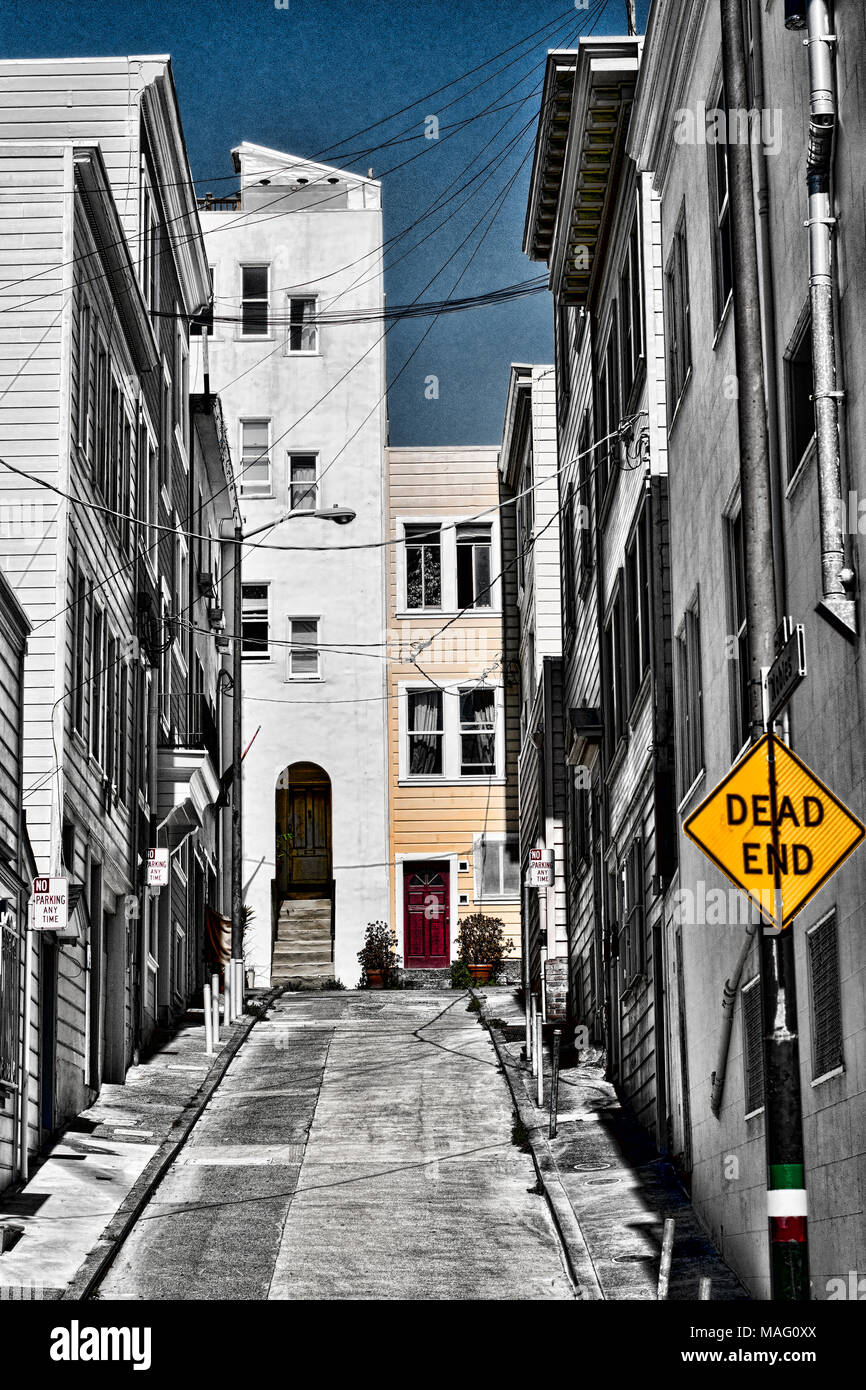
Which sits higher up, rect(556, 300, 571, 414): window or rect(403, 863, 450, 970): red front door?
rect(556, 300, 571, 414): window

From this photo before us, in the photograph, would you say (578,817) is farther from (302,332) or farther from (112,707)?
(302,332)

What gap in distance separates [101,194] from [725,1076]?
1306 centimetres

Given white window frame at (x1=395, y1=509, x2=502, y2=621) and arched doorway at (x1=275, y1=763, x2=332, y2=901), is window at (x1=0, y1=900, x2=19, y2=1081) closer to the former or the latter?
arched doorway at (x1=275, y1=763, x2=332, y2=901)

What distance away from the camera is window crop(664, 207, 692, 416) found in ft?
58.1

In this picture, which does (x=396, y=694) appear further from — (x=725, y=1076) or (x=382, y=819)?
(x=725, y=1076)

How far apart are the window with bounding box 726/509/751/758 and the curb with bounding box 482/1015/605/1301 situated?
13.2 feet

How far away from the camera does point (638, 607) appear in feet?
69.2

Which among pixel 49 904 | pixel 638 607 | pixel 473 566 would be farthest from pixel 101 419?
pixel 473 566

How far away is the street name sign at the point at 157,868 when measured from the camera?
89.7 feet

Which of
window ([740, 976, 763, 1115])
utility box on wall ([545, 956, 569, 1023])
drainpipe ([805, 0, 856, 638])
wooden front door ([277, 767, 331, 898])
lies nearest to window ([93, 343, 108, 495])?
utility box on wall ([545, 956, 569, 1023])

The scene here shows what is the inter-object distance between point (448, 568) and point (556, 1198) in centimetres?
2910

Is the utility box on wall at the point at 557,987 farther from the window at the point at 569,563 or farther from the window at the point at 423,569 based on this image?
the window at the point at 423,569

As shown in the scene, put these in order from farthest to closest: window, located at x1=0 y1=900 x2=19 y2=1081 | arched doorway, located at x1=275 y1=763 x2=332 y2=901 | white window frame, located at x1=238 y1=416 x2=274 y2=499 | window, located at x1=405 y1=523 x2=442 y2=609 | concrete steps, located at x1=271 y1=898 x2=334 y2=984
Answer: white window frame, located at x1=238 y1=416 x2=274 y2=499 → window, located at x1=405 y1=523 x2=442 y2=609 → arched doorway, located at x1=275 y1=763 x2=332 y2=901 → concrete steps, located at x1=271 y1=898 x2=334 y2=984 → window, located at x1=0 y1=900 x2=19 y2=1081

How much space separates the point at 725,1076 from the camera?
1480 centimetres
